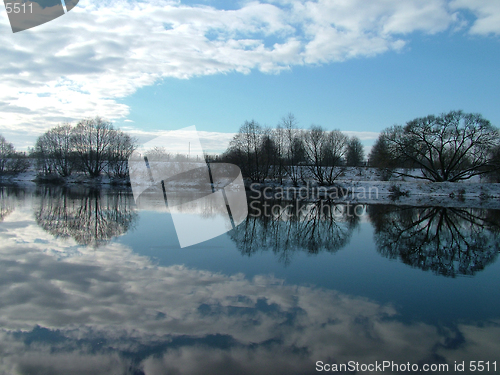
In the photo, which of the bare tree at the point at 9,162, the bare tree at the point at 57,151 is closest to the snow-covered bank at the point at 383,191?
the bare tree at the point at 57,151

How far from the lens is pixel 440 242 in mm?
11781

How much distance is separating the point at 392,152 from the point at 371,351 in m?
41.2

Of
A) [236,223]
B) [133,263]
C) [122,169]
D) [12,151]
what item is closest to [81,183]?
[122,169]

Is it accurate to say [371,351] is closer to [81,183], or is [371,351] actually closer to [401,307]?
[401,307]

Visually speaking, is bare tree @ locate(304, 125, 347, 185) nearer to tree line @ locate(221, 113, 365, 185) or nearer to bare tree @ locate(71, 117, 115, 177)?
tree line @ locate(221, 113, 365, 185)

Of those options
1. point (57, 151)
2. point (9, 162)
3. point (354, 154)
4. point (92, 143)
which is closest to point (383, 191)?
point (354, 154)

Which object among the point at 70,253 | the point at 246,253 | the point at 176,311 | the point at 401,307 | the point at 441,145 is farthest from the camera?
the point at 441,145

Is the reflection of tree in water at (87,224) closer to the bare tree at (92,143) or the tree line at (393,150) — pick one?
the tree line at (393,150)

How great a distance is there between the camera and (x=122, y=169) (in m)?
56.8

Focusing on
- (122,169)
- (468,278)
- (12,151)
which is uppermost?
(12,151)

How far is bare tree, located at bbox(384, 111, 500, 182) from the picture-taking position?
38.8 metres

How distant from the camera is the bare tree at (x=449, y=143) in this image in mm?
38781

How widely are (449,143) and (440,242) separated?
34739mm

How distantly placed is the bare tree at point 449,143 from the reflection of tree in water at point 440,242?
81.9 ft
